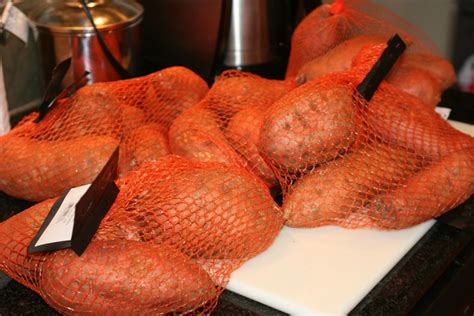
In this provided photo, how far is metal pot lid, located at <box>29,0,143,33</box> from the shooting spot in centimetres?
132

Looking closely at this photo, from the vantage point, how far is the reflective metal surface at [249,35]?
1.47 meters

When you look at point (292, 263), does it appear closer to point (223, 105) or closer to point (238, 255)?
point (238, 255)

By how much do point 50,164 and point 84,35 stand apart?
0.38 m

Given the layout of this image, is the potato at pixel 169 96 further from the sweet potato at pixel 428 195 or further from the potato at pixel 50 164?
the sweet potato at pixel 428 195

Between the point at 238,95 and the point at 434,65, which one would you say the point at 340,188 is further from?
the point at 434,65

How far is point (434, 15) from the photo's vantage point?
2.19 metres

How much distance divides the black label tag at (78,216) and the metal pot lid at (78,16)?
515mm

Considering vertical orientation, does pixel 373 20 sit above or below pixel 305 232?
above

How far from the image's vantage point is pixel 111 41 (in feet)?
4.44

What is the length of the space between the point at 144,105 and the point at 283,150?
326 millimetres

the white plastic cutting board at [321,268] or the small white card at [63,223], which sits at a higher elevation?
the small white card at [63,223]

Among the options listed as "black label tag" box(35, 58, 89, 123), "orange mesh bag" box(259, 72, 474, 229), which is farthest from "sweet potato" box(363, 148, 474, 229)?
"black label tag" box(35, 58, 89, 123)

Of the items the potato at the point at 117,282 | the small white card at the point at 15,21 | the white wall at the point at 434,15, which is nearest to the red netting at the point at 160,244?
the potato at the point at 117,282

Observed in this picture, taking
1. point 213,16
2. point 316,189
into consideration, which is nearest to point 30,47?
point 213,16
